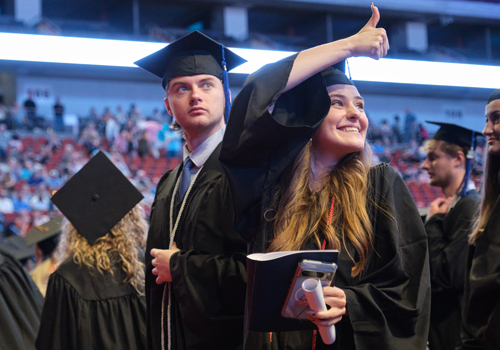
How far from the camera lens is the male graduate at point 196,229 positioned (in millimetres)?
2047

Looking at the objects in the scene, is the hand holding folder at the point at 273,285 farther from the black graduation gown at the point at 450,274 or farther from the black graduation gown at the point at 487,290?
the black graduation gown at the point at 450,274

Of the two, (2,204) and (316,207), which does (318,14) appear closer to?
(2,204)

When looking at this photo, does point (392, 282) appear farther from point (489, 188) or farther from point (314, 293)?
point (489, 188)

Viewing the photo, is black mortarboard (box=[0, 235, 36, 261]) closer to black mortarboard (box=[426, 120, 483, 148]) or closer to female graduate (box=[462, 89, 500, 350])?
black mortarboard (box=[426, 120, 483, 148])

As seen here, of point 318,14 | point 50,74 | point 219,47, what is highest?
point 318,14

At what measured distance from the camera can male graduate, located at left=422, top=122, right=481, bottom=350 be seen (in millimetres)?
3240

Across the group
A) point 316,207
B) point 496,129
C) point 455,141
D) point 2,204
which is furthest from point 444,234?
point 2,204

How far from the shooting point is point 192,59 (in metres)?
2.43

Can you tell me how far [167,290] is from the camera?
221cm

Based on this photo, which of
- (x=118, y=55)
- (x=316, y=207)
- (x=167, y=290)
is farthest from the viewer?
(x=118, y=55)

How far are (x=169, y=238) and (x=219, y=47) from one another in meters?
0.91

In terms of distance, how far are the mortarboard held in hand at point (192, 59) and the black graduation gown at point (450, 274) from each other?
171 centimetres

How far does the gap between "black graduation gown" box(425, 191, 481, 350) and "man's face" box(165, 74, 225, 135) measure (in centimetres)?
174

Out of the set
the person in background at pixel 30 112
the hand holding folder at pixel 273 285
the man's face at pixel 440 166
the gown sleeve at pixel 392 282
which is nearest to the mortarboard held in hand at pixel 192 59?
the gown sleeve at pixel 392 282
